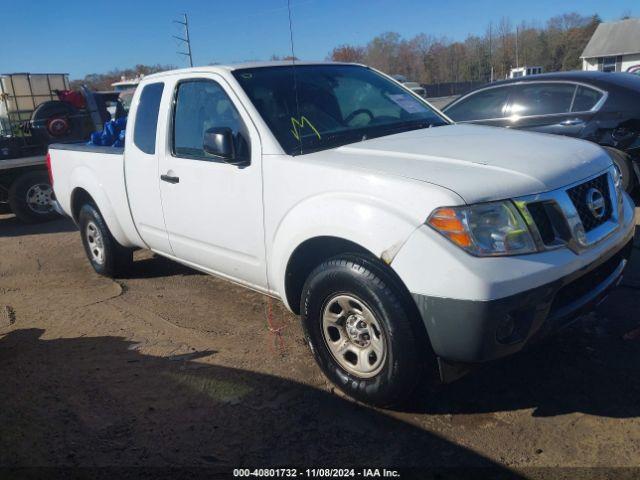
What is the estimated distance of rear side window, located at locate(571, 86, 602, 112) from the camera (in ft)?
20.2

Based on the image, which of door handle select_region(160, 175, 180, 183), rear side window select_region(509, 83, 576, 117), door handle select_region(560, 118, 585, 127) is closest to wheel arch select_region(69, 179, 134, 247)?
door handle select_region(160, 175, 180, 183)

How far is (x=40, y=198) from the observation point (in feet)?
29.2

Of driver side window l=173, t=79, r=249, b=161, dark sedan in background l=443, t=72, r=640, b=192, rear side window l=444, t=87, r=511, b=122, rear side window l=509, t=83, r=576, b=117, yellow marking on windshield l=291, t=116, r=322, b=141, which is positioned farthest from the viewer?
rear side window l=444, t=87, r=511, b=122

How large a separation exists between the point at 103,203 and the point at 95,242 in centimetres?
71

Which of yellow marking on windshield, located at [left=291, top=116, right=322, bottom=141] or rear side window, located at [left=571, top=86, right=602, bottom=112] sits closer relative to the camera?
yellow marking on windshield, located at [left=291, top=116, right=322, bottom=141]

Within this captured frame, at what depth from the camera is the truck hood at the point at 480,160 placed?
255cm

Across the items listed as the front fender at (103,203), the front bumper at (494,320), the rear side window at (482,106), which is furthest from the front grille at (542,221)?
the rear side window at (482,106)

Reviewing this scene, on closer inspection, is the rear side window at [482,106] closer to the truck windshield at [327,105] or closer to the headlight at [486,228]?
the truck windshield at [327,105]

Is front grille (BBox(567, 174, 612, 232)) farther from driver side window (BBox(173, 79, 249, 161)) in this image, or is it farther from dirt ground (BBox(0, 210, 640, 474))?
driver side window (BBox(173, 79, 249, 161))

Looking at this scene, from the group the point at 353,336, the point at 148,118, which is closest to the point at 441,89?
the point at 148,118

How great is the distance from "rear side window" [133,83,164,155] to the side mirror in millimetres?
1116

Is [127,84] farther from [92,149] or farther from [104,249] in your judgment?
[104,249]

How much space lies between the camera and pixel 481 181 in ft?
8.35

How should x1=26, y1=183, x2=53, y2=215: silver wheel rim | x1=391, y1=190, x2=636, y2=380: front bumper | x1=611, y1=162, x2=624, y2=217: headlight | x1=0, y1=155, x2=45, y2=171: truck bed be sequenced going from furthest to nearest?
x1=26, y1=183, x2=53, y2=215: silver wheel rim
x1=0, y1=155, x2=45, y2=171: truck bed
x1=611, y1=162, x2=624, y2=217: headlight
x1=391, y1=190, x2=636, y2=380: front bumper
